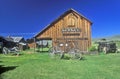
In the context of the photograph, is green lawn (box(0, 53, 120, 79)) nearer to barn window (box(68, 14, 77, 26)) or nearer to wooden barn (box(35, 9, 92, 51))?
wooden barn (box(35, 9, 92, 51))

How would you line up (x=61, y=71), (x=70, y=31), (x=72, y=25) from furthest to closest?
1. (x=70, y=31)
2. (x=72, y=25)
3. (x=61, y=71)

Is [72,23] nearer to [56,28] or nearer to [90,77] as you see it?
[56,28]

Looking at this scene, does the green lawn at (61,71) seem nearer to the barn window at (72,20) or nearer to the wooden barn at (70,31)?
the wooden barn at (70,31)

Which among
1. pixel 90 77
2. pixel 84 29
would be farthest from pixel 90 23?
pixel 90 77

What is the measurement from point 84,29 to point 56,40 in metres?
5.07

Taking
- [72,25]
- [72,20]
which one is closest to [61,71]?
A: [72,25]

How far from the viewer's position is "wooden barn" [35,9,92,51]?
48.7 metres

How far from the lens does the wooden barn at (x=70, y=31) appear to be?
4872 cm

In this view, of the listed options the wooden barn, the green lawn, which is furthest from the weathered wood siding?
the green lawn

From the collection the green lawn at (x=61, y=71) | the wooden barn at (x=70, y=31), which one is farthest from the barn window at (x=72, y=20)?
the green lawn at (x=61, y=71)

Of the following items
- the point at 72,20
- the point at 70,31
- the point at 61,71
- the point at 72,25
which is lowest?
the point at 61,71

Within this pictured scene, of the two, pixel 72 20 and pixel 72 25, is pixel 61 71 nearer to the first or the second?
pixel 72 25

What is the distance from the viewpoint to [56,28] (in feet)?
Result: 163

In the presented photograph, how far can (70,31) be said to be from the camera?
49156 millimetres
